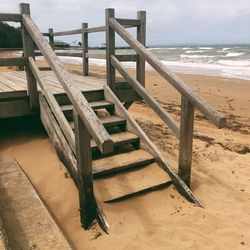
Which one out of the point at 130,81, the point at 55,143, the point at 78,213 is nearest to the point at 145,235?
the point at 78,213

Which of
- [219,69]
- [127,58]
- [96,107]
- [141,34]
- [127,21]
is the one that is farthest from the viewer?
[219,69]

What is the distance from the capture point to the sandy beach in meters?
3.12

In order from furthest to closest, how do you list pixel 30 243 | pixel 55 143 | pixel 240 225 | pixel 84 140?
pixel 55 143
pixel 240 225
pixel 84 140
pixel 30 243

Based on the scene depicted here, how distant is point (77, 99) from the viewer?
9.75ft

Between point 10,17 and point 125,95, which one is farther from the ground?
point 10,17

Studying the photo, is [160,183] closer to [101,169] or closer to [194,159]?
[101,169]

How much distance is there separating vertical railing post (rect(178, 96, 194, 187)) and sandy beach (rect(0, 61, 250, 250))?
259mm

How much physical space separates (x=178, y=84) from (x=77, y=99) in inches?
51.5

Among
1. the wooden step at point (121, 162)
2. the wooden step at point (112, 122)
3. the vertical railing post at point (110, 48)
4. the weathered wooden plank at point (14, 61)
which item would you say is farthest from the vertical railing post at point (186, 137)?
the weathered wooden plank at point (14, 61)

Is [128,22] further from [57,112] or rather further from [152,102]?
[57,112]

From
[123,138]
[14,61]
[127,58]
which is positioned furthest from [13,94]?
[127,58]

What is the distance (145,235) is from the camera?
3156 mm

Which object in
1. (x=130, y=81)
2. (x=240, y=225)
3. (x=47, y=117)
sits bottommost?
(x=240, y=225)

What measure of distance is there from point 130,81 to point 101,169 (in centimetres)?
160
